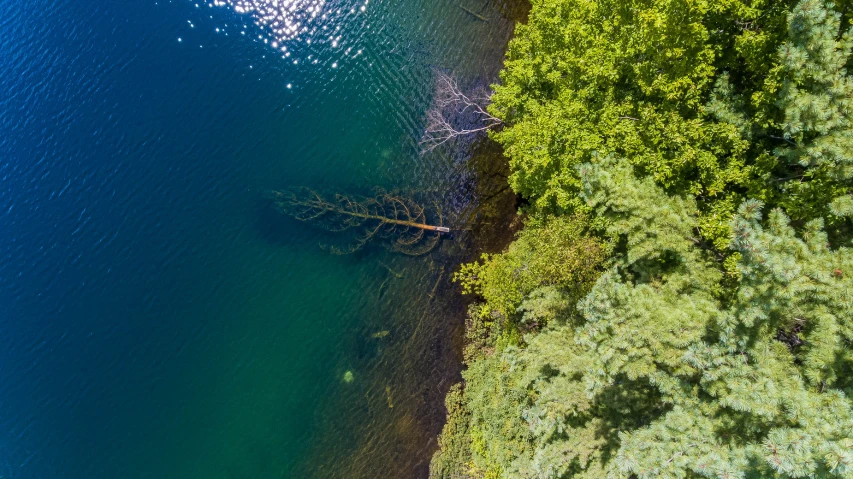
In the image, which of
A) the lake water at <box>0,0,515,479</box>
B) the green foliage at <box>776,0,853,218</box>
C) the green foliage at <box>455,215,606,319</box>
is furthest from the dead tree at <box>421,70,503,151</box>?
the green foliage at <box>776,0,853,218</box>

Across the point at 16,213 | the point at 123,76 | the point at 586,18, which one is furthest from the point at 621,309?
the point at 16,213

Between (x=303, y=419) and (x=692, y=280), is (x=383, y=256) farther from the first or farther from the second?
(x=692, y=280)

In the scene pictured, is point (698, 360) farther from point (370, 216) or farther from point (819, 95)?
point (370, 216)

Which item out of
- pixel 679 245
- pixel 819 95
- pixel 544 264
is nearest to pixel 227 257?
pixel 544 264

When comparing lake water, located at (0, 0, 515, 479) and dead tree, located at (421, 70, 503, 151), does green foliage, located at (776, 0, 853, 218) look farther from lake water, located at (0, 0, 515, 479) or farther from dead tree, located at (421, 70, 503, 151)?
lake water, located at (0, 0, 515, 479)

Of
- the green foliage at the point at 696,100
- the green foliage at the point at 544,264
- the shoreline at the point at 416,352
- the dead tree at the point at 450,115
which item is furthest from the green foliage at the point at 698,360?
the dead tree at the point at 450,115

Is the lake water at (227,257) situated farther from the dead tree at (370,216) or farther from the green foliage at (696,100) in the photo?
the green foliage at (696,100)
